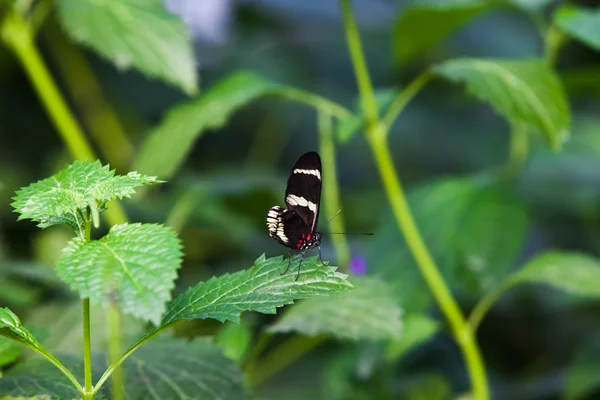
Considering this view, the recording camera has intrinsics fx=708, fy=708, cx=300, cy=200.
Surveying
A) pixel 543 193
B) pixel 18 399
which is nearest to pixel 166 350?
pixel 18 399

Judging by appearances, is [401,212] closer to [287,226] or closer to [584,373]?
[287,226]

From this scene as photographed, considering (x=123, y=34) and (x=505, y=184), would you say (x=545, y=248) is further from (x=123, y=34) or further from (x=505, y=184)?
(x=123, y=34)

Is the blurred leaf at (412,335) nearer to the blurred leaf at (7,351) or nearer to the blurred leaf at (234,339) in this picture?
the blurred leaf at (234,339)

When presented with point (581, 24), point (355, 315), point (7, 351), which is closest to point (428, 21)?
point (581, 24)

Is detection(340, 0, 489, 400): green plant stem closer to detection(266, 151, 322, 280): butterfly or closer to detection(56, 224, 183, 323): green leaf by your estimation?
detection(266, 151, 322, 280): butterfly

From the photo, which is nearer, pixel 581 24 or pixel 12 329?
pixel 12 329

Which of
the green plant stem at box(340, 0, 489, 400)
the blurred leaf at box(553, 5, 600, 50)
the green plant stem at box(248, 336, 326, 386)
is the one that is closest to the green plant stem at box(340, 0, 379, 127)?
the green plant stem at box(340, 0, 489, 400)
